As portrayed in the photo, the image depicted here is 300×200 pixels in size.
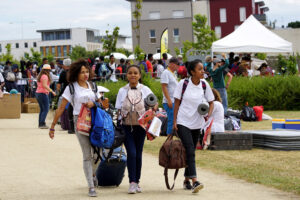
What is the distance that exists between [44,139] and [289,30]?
77893 mm

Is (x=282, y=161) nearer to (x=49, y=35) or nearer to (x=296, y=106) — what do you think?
(x=296, y=106)

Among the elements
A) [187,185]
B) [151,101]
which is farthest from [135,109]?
[187,185]

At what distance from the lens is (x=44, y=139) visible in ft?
50.2

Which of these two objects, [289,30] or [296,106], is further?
[289,30]

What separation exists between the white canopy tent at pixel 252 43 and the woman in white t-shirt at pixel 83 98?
62.5ft

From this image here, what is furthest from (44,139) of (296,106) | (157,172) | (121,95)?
(296,106)

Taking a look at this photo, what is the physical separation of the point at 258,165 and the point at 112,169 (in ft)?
9.61

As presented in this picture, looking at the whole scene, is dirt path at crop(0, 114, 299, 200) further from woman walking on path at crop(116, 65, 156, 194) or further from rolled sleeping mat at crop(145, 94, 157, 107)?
rolled sleeping mat at crop(145, 94, 157, 107)

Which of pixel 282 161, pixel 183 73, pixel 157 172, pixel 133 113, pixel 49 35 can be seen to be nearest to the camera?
pixel 133 113

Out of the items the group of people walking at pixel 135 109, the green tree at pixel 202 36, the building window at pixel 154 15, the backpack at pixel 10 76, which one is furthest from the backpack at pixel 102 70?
the building window at pixel 154 15

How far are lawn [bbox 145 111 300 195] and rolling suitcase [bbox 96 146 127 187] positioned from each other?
175 cm

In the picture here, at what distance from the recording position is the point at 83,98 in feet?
25.8

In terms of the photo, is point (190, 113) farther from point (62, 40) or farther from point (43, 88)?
point (62, 40)

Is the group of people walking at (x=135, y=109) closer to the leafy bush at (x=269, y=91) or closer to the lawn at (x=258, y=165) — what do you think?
the lawn at (x=258, y=165)
